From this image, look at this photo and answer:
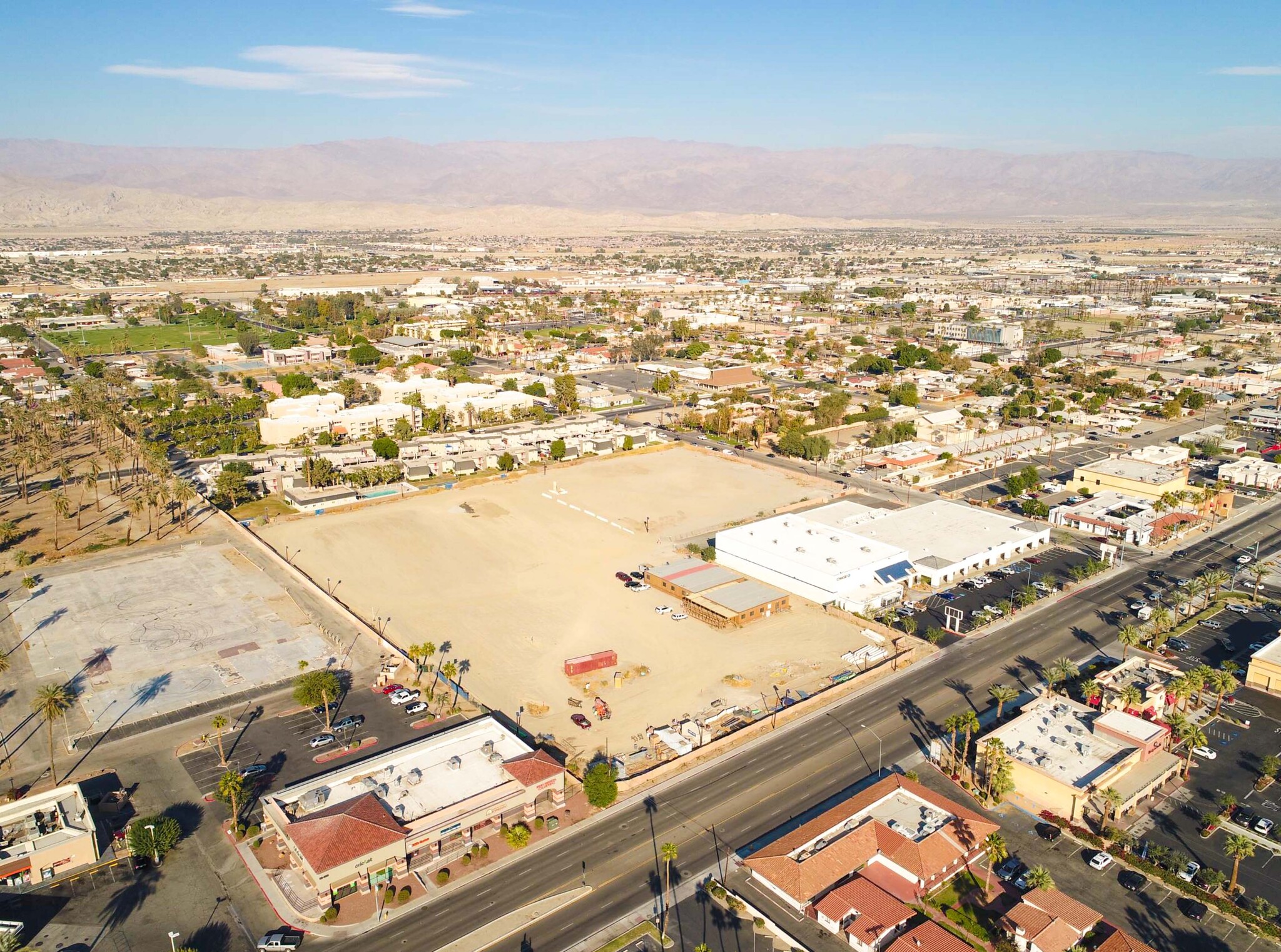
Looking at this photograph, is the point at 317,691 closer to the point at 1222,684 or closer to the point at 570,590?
the point at 570,590

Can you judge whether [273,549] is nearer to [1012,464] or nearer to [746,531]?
[746,531]

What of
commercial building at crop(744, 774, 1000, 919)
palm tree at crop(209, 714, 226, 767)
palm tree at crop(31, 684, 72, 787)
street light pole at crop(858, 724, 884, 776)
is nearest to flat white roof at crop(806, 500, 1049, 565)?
street light pole at crop(858, 724, 884, 776)

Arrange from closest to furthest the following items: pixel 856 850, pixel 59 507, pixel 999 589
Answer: pixel 856 850 → pixel 999 589 → pixel 59 507

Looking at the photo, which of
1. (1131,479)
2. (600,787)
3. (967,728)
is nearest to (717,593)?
(967,728)

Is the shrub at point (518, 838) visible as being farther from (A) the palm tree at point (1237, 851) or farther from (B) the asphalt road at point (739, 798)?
(A) the palm tree at point (1237, 851)

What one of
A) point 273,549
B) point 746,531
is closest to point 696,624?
point 746,531

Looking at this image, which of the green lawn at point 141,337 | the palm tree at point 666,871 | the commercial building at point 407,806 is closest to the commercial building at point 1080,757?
the palm tree at point 666,871

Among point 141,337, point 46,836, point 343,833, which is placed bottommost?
point 46,836

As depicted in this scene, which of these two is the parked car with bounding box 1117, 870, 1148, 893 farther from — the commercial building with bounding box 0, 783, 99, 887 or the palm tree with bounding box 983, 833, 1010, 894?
the commercial building with bounding box 0, 783, 99, 887
